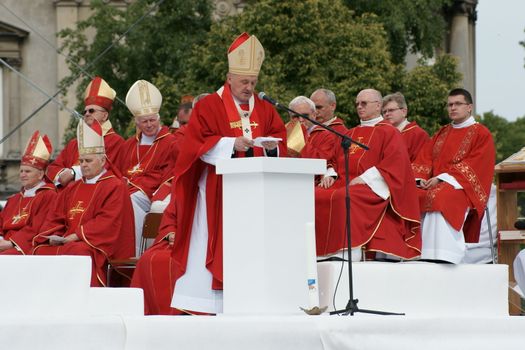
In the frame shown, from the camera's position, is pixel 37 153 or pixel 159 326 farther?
pixel 37 153

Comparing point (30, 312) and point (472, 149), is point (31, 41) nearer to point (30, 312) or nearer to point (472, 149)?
point (472, 149)

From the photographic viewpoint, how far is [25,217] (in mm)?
14320

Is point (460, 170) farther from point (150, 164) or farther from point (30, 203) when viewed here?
point (30, 203)

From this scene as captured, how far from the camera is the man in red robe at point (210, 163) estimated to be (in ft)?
37.9

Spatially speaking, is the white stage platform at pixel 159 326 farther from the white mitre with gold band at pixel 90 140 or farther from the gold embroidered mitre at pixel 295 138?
the white mitre with gold band at pixel 90 140

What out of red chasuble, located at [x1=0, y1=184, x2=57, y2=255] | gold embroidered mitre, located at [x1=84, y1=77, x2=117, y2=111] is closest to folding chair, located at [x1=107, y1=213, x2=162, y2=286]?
red chasuble, located at [x1=0, y1=184, x2=57, y2=255]

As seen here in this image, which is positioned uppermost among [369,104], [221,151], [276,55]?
[276,55]

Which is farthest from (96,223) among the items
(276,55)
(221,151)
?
(276,55)

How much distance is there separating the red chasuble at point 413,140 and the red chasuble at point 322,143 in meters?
0.74

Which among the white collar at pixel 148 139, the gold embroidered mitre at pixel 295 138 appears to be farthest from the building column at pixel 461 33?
the gold embroidered mitre at pixel 295 138

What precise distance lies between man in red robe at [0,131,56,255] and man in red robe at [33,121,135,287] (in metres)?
0.36

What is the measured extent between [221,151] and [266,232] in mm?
1100

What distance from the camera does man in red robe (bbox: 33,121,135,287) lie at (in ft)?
43.4

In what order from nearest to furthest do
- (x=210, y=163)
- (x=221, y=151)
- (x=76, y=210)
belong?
1. (x=221, y=151)
2. (x=210, y=163)
3. (x=76, y=210)
